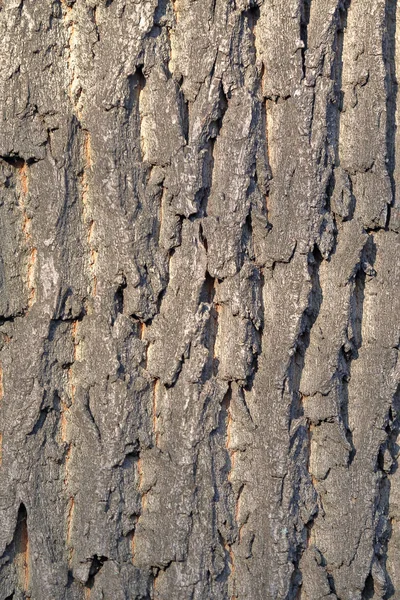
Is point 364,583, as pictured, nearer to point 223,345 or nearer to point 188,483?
point 188,483

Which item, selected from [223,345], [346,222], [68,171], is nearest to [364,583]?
[223,345]

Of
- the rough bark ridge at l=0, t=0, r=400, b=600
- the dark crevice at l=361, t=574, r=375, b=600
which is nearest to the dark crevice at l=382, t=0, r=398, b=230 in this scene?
the rough bark ridge at l=0, t=0, r=400, b=600

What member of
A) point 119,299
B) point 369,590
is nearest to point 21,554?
point 119,299

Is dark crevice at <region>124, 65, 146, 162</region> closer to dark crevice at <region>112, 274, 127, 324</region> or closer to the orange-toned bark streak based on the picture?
dark crevice at <region>112, 274, 127, 324</region>

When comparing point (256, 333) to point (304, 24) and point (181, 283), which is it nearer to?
point (181, 283)

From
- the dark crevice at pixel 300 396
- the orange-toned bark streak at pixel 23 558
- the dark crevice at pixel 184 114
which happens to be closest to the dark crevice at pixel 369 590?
the dark crevice at pixel 300 396

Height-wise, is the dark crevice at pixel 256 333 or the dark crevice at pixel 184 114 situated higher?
the dark crevice at pixel 184 114

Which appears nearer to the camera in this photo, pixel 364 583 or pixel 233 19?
pixel 233 19

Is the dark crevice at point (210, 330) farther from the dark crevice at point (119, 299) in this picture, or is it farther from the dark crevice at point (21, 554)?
the dark crevice at point (21, 554)
